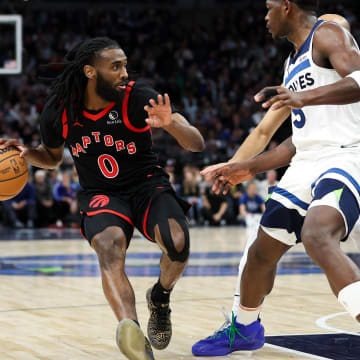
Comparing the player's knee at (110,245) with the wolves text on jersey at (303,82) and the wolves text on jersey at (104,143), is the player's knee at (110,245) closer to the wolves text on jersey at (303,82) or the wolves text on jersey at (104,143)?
the wolves text on jersey at (104,143)

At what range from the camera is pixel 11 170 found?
4.63m

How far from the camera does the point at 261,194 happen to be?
1686 cm

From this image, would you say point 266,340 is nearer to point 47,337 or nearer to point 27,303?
point 47,337

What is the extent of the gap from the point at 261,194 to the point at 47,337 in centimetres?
1250

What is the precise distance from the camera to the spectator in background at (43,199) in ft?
52.1

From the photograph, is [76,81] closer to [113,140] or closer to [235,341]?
[113,140]

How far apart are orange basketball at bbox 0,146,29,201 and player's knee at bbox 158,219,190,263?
1.13 m

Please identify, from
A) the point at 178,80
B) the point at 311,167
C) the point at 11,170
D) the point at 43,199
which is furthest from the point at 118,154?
the point at 178,80

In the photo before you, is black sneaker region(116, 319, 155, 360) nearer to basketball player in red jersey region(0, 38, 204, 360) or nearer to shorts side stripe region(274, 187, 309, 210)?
basketball player in red jersey region(0, 38, 204, 360)

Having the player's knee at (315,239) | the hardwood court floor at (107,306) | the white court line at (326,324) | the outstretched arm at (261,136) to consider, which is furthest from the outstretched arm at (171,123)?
the white court line at (326,324)

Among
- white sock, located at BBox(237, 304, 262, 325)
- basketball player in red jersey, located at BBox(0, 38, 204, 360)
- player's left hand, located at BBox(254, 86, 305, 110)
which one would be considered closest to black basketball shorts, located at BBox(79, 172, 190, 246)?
basketball player in red jersey, located at BBox(0, 38, 204, 360)

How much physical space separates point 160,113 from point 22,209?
12547mm

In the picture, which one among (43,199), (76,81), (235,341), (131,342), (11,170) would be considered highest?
(76,81)

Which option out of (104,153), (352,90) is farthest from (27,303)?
(352,90)
